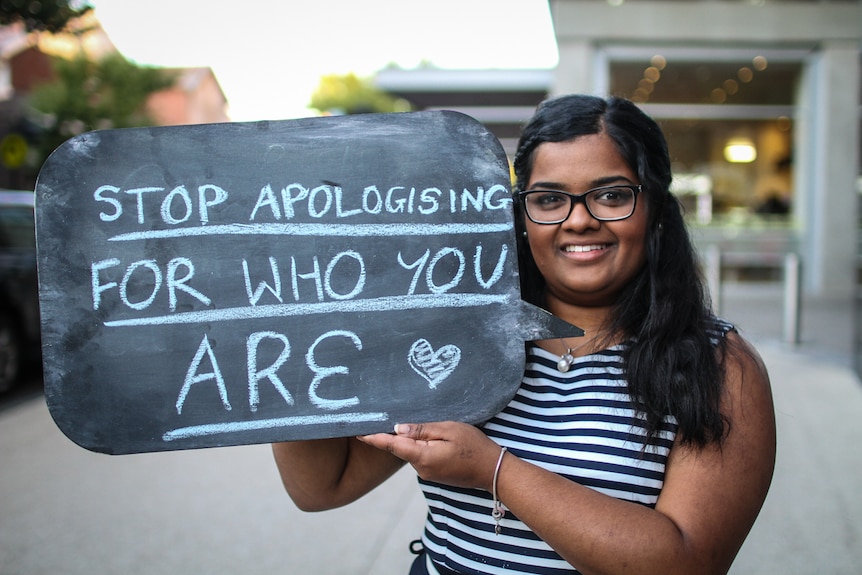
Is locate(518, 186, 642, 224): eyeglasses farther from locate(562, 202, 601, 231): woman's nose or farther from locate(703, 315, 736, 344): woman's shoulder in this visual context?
locate(703, 315, 736, 344): woman's shoulder

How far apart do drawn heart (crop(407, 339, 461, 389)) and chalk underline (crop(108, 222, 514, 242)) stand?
235mm

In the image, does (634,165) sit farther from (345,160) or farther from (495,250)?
(345,160)

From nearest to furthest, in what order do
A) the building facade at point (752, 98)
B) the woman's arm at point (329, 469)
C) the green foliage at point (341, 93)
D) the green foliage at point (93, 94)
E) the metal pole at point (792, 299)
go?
the woman's arm at point (329, 469), the metal pole at point (792, 299), the building facade at point (752, 98), the green foliage at point (93, 94), the green foliage at point (341, 93)

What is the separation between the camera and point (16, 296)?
22.2 feet

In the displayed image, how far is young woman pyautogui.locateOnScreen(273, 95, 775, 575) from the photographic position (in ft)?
4.48

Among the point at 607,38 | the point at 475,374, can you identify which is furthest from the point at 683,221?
the point at 607,38

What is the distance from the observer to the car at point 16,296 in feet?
22.0

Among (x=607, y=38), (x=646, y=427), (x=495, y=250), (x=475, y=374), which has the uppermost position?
(x=607, y=38)

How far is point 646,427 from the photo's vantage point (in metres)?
1.45

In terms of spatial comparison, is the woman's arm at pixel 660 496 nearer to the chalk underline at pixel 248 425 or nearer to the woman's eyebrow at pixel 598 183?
the chalk underline at pixel 248 425

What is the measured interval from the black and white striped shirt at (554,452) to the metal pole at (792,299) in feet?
21.6

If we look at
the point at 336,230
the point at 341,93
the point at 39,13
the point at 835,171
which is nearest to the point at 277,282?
the point at 336,230

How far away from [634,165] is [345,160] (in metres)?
0.62

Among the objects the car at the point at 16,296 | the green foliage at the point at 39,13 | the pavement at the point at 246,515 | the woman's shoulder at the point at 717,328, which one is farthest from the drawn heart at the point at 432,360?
the car at the point at 16,296
